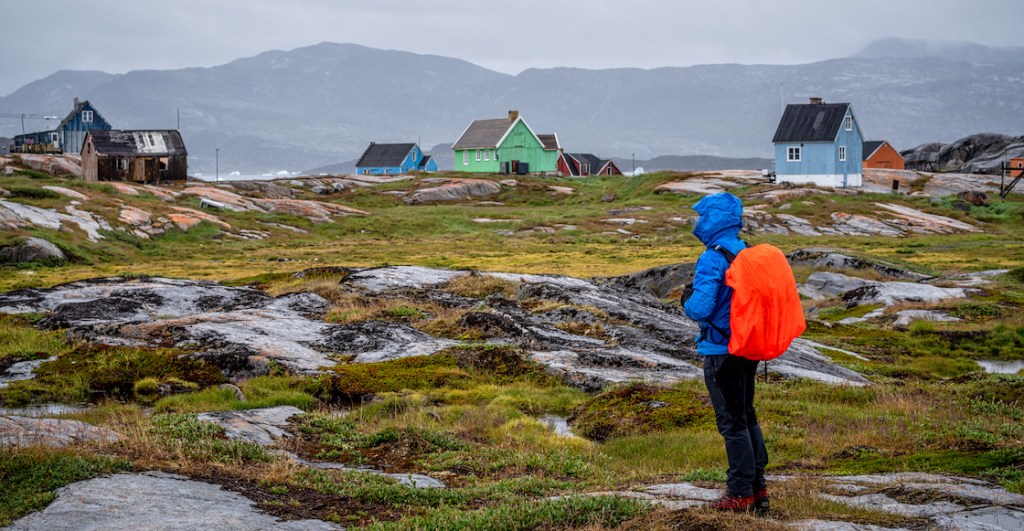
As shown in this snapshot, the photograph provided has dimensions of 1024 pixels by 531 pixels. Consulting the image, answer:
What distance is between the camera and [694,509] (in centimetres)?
891

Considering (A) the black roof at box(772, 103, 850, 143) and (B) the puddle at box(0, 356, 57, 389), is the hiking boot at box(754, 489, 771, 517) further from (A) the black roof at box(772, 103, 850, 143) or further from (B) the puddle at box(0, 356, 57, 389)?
(A) the black roof at box(772, 103, 850, 143)

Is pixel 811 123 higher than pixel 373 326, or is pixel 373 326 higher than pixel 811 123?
pixel 811 123

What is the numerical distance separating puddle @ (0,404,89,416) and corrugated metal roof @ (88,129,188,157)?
236 feet

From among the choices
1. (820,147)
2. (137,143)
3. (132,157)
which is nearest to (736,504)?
(132,157)

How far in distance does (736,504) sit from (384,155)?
140 m

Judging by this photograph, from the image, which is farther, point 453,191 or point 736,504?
point 453,191

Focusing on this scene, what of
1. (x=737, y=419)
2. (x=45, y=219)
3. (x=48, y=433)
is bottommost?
(x=48, y=433)

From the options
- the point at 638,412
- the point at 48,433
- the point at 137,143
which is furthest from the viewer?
the point at 137,143

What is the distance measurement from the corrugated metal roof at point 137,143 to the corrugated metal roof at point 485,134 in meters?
43.3

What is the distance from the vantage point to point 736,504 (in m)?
9.18

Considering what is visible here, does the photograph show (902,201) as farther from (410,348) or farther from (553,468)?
(553,468)

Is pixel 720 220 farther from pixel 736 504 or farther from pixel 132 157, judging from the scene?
pixel 132 157

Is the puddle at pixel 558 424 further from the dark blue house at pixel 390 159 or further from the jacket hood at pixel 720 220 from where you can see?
the dark blue house at pixel 390 159

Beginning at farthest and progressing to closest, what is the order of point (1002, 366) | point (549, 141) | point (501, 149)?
point (549, 141) < point (501, 149) < point (1002, 366)
